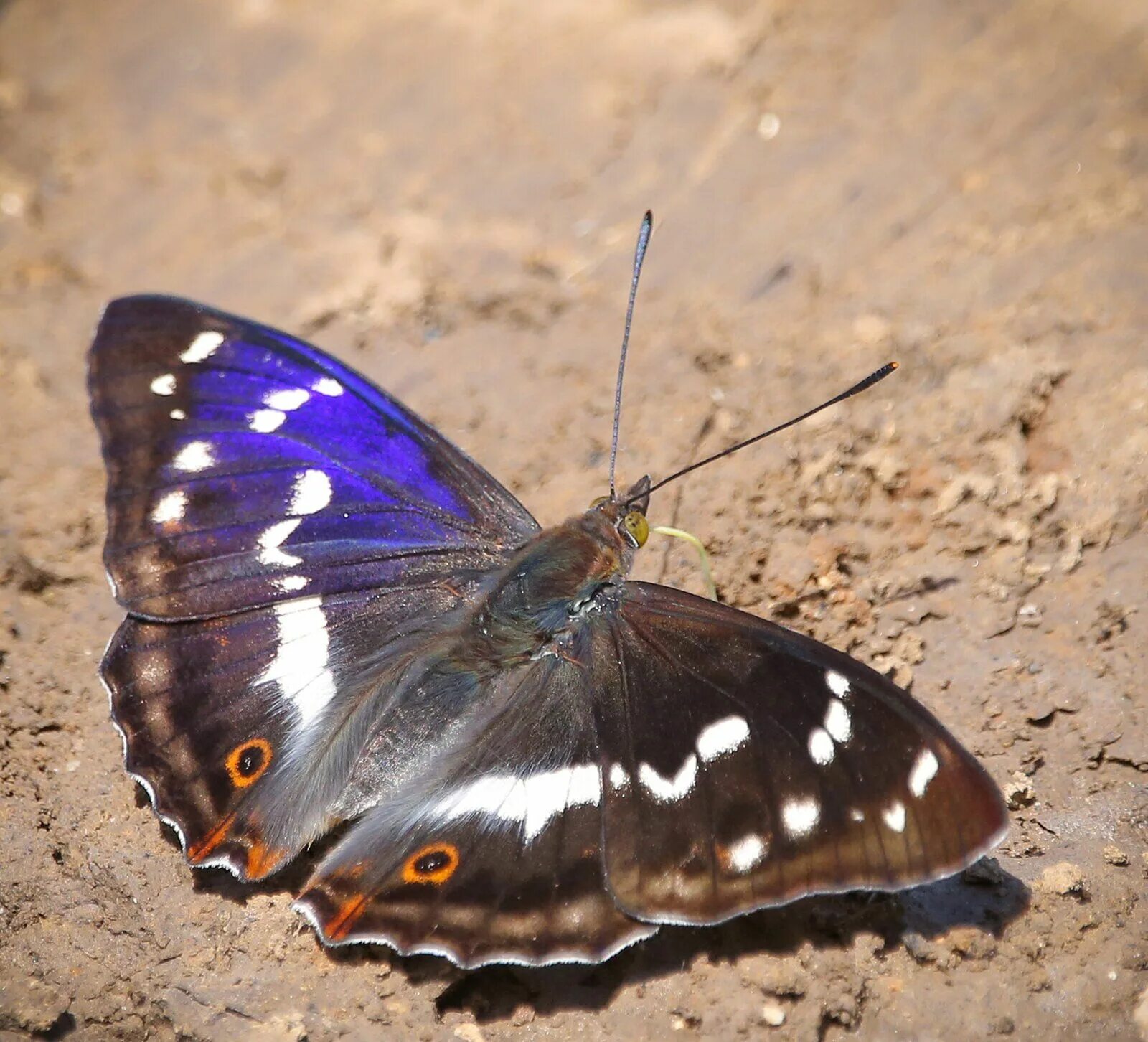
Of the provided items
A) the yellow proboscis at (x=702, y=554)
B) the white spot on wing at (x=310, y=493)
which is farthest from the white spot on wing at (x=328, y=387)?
the yellow proboscis at (x=702, y=554)

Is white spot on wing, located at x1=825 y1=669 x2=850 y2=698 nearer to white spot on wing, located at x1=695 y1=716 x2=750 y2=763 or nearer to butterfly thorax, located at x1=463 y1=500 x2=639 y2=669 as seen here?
white spot on wing, located at x1=695 y1=716 x2=750 y2=763

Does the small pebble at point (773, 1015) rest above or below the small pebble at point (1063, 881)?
below

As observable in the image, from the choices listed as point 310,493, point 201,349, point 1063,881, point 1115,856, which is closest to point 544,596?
point 310,493

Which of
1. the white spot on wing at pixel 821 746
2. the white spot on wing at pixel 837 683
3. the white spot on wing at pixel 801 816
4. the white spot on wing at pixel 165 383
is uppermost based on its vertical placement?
the white spot on wing at pixel 837 683

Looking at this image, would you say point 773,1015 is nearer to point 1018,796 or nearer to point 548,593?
point 1018,796

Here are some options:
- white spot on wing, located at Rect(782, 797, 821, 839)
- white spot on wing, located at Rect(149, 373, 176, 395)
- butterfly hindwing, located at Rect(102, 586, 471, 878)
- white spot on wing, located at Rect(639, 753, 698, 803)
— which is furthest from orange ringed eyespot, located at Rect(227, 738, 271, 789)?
white spot on wing, located at Rect(782, 797, 821, 839)

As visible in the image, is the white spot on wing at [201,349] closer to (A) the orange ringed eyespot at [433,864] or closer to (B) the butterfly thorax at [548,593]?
(B) the butterfly thorax at [548,593]

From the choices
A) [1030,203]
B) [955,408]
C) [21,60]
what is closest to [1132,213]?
[1030,203]
